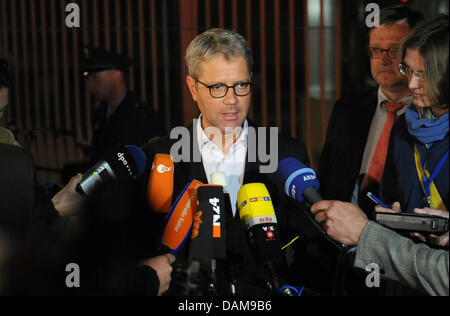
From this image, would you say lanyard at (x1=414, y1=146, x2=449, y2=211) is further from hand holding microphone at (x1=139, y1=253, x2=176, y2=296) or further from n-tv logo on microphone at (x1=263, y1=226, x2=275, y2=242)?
hand holding microphone at (x1=139, y1=253, x2=176, y2=296)

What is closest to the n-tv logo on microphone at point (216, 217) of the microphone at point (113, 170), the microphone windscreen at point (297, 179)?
the microphone windscreen at point (297, 179)

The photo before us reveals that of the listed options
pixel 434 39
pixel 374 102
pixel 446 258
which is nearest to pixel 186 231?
pixel 446 258

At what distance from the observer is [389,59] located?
8.24 ft

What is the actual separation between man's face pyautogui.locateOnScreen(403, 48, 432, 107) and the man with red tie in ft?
2.37

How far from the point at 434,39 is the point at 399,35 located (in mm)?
875

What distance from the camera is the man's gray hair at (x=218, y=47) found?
2.10 m

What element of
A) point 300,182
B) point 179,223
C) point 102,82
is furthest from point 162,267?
point 102,82

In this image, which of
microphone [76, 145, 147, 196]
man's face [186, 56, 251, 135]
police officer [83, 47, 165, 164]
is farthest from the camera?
police officer [83, 47, 165, 164]

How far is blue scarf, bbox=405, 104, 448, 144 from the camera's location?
1693mm

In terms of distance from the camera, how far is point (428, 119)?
1762 millimetres

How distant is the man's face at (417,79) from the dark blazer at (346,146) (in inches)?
33.8

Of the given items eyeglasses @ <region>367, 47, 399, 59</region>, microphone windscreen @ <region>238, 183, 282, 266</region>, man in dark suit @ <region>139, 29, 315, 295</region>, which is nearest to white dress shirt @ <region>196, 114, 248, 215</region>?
man in dark suit @ <region>139, 29, 315, 295</region>

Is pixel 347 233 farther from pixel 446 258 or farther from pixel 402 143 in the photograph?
pixel 402 143
